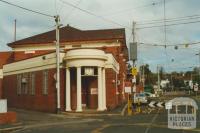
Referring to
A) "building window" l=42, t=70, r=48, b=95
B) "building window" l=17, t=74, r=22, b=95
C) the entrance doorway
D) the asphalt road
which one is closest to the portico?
the entrance doorway

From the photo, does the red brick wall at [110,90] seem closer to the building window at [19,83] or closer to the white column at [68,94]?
the white column at [68,94]

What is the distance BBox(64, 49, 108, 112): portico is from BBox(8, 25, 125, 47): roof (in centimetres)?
1751

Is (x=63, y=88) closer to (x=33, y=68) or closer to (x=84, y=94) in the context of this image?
(x=84, y=94)

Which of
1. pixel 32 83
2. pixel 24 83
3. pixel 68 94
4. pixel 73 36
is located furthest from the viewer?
pixel 73 36

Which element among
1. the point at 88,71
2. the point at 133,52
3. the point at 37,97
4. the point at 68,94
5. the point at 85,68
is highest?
the point at 133,52

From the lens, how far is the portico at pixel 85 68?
39.8 m

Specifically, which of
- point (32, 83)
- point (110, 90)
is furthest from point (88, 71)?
point (32, 83)

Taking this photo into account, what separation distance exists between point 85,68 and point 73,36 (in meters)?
22.8

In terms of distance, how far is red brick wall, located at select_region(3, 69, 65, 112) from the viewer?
140 ft

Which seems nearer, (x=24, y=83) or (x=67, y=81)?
(x=67, y=81)

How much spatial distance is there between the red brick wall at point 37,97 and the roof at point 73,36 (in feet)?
35.7

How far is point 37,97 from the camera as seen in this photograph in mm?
45375

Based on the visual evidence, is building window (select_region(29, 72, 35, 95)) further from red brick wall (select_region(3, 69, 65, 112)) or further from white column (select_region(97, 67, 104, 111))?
white column (select_region(97, 67, 104, 111))

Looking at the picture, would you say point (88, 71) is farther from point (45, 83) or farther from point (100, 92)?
point (45, 83)
